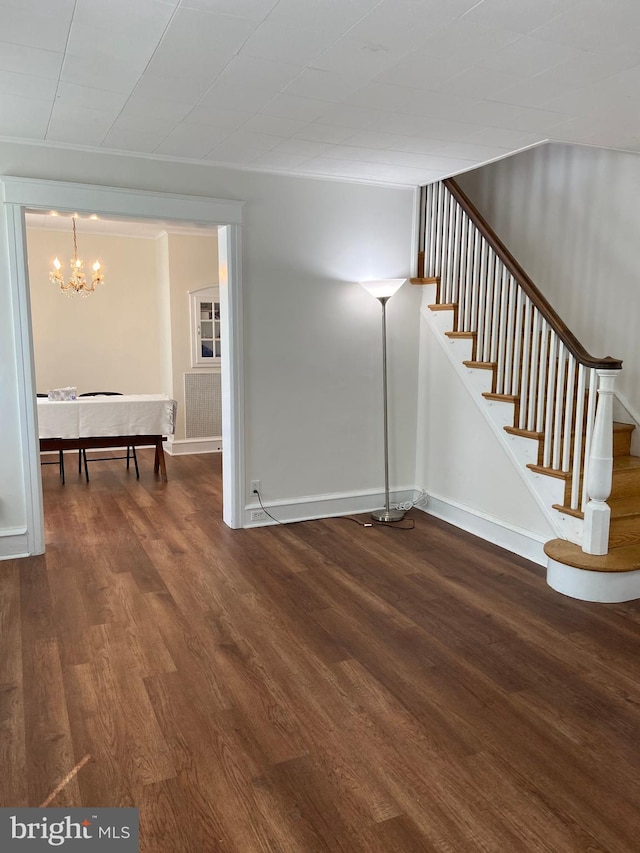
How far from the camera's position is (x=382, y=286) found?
15.5 feet

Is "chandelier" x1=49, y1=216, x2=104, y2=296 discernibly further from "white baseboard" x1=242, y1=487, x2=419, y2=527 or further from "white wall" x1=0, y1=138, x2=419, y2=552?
"white baseboard" x1=242, y1=487, x2=419, y2=527

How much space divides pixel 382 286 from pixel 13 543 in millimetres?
3098

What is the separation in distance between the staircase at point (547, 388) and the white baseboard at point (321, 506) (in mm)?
1305

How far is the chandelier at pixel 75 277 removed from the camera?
7.26m

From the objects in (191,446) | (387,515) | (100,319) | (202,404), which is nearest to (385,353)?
(387,515)

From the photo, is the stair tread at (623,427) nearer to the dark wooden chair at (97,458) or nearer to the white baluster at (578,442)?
the white baluster at (578,442)

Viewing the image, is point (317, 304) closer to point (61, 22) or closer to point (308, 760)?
point (61, 22)

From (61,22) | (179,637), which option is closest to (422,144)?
(61,22)

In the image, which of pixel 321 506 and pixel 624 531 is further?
pixel 321 506

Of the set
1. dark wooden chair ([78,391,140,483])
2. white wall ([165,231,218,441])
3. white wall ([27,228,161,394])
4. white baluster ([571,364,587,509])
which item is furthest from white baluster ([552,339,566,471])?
white wall ([27,228,161,394])

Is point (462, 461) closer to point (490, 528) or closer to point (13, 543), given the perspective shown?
point (490, 528)

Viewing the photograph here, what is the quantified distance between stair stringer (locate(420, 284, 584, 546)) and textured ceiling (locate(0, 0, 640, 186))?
1314 millimetres

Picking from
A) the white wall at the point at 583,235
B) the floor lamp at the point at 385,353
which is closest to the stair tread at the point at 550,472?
the white wall at the point at 583,235

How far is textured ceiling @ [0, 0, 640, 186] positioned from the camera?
7.41 ft
